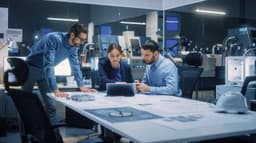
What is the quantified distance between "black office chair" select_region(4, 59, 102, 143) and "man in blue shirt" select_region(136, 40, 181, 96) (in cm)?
122

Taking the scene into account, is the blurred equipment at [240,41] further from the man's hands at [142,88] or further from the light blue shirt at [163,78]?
the man's hands at [142,88]

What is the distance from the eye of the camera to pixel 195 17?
959 cm

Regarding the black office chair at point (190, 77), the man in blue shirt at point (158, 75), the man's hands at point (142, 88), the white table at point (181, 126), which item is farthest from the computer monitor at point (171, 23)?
the white table at point (181, 126)

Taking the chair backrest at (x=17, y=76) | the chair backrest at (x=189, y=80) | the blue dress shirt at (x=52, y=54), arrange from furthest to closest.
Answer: the chair backrest at (x=189, y=80) → the blue dress shirt at (x=52, y=54) → the chair backrest at (x=17, y=76)

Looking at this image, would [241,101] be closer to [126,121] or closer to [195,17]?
[126,121]

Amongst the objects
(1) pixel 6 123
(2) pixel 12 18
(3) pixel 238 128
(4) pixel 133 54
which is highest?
(2) pixel 12 18

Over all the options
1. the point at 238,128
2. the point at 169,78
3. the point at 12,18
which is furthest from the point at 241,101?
the point at 12,18

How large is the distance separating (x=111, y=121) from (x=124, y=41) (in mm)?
3484

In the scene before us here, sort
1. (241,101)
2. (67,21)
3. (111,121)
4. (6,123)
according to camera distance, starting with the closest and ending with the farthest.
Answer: (111,121) < (241,101) < (6,123) < (67,21)

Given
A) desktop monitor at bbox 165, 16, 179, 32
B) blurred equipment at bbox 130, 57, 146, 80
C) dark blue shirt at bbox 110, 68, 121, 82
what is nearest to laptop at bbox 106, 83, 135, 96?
dark blue shirt at bbox 110, 68, 121, 82

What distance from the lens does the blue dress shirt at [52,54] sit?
3018 mm

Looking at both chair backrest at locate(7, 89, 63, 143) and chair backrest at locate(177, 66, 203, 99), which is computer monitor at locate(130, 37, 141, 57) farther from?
chair backrest at locate(7, 89, 63, 143)

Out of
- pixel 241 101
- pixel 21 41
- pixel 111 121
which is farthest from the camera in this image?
pixel 21 41

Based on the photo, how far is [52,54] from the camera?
3076mm
